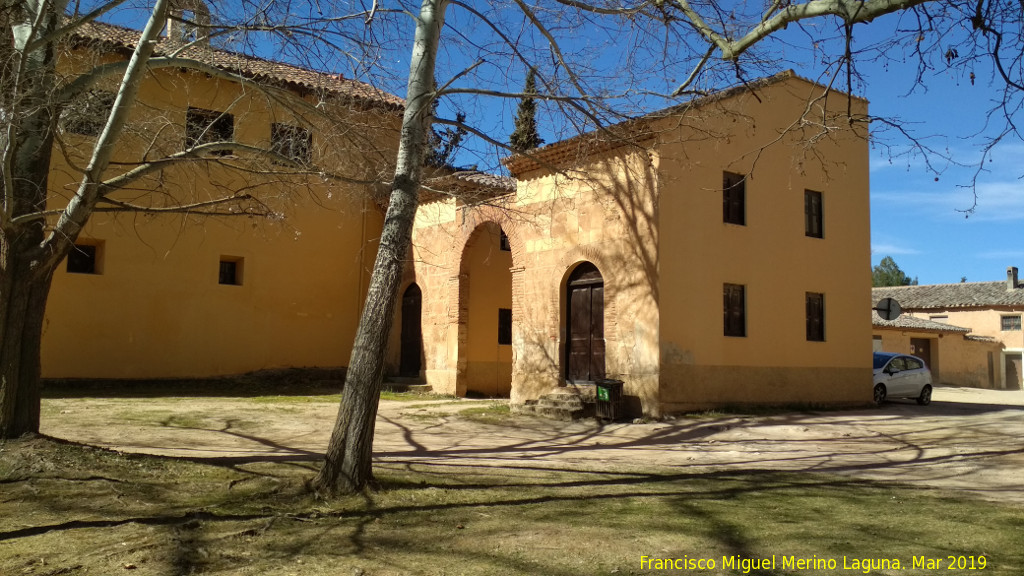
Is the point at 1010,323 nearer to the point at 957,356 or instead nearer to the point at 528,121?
the point at 957,356

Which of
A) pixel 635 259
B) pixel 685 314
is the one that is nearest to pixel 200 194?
pixel 635 259

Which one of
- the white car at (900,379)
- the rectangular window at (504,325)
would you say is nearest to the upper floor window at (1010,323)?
the white car at (900,379)

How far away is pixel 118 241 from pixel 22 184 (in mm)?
10223

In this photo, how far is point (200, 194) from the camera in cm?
1567

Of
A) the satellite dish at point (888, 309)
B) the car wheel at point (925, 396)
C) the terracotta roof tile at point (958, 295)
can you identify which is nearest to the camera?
the satellite dish at point (888, 309)

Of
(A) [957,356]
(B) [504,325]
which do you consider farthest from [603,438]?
(A) [957,356]

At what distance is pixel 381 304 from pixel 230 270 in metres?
13.1

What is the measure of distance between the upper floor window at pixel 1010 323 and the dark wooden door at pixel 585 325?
30.9 meters

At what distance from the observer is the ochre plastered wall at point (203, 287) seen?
15547 millimetres

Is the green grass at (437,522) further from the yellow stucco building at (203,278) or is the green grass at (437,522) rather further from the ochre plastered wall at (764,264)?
the yellow stucco building at (203,278)

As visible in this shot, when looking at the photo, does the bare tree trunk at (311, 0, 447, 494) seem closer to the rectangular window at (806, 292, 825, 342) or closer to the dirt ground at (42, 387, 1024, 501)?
the dirt ground at (42, 387, 1024, 501)

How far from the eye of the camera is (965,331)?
33062mm

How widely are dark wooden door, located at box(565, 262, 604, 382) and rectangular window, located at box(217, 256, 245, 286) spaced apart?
323 inches

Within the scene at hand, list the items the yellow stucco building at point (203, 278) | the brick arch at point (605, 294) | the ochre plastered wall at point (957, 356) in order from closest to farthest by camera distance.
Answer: the brick arch at point (605, 294), the yellow stucco building at point (203, 278), the ochre plastered wall at point (957, 356)
